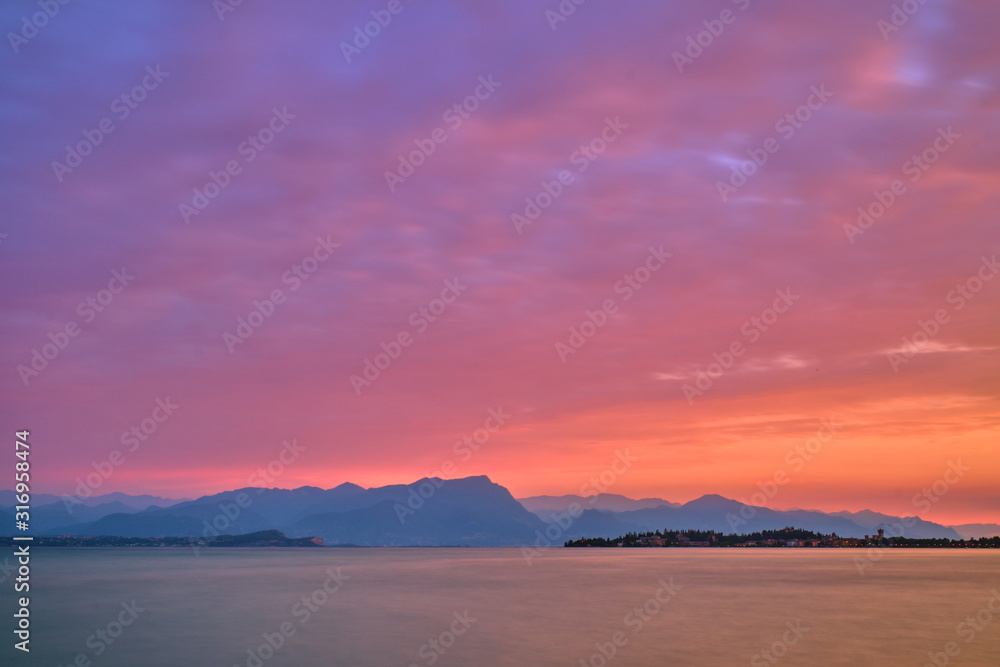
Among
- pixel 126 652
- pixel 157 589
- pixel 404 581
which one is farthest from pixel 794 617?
pixel 157 589

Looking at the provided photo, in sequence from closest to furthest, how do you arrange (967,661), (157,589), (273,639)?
(967,661) → (273,639) → (157,589)

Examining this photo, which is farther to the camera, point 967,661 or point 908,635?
point 908,635

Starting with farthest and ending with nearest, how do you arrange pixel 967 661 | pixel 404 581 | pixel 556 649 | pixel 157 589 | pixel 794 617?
pixel 404 581, pixel 157 589, pixel 794 617, pixel 556 649, pixel 967 661

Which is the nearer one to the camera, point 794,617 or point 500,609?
point 794,617

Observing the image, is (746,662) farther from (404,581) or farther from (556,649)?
(404,581)

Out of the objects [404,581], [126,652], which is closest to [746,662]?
[126,652]

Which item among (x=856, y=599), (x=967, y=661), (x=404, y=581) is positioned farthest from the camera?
(x=404, y=581)

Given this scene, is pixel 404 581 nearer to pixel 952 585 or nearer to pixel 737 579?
pixel 737 579

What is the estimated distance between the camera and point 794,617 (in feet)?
194

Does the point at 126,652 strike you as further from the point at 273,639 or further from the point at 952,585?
the point at 952,585

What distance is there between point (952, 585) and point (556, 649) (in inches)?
3059

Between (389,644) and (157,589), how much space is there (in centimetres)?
5905

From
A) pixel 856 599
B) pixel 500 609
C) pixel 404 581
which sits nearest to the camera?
pixel 500 609

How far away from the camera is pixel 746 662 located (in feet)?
134
